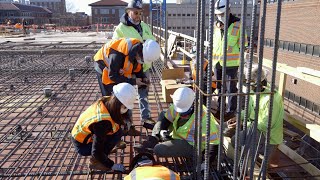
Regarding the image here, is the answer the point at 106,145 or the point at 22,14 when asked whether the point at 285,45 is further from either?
the point at 22,14

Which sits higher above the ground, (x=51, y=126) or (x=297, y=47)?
(x=297, y=47)

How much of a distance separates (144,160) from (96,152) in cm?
46

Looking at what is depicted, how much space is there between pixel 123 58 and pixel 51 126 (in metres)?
1.75

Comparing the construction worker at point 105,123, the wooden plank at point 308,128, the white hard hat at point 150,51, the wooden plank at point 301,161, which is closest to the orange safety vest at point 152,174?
the construction worker at point 105,123

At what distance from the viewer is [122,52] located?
3586 millimetres

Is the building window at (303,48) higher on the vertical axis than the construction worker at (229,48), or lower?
lower

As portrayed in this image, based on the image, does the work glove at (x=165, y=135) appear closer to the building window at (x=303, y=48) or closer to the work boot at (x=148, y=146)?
the work boot at (x=148, y=146)

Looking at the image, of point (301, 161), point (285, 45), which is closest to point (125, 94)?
point (301, 161)

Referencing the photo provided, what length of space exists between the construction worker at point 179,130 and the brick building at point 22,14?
188 feet

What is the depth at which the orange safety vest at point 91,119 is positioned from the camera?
2.86 m

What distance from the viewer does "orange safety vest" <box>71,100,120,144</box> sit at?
286 cm

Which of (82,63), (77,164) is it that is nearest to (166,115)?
(77,164)

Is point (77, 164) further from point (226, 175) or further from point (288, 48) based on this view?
point (288, 48)

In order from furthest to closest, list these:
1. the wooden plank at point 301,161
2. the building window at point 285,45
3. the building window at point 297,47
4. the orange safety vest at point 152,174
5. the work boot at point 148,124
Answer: the building window at point 285,45
the building window at point 297,47
the work boot at point 148,124
the wooden plank at point 301,161
the orange safety vest at point 152,174
